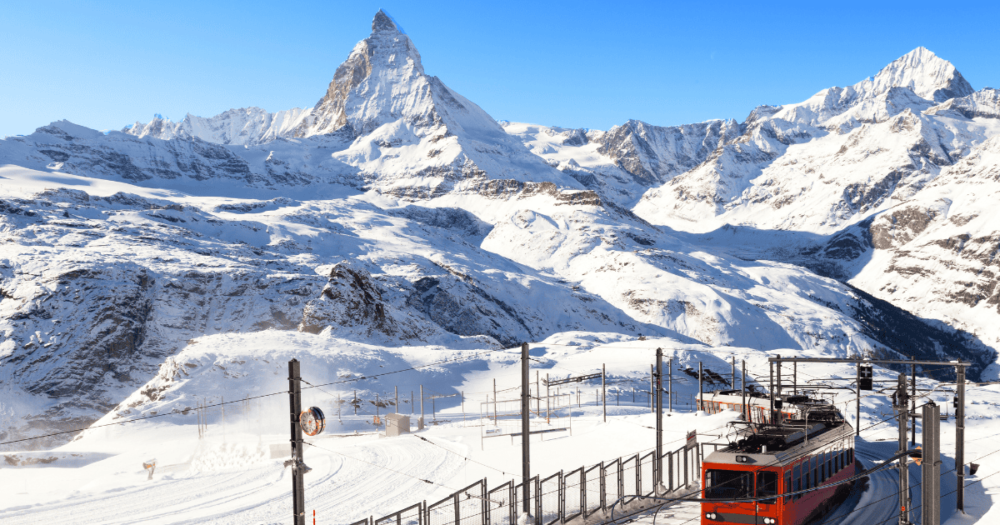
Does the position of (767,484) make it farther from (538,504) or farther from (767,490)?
(538,504)

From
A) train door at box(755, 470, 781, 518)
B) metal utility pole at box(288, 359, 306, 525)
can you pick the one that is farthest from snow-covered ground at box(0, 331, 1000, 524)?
metal utility pole at box(288, 359, 306, 525)

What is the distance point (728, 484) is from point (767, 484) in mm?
1221

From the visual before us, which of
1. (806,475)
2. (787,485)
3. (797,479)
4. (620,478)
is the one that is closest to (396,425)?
(620,478)

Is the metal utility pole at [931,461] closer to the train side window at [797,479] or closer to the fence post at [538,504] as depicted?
the train side window at [797,479]

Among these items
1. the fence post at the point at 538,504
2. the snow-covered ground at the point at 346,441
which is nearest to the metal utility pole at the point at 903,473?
the snow-covered ground at the point at 346,441

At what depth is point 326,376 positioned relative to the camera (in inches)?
3236

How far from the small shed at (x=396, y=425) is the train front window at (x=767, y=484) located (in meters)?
41.8

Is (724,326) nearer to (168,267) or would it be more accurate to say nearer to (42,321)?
(168,267)

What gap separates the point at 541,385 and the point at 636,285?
355 feet

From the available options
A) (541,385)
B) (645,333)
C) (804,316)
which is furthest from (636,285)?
(541,385)

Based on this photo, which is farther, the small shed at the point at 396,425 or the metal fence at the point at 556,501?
the small shed at the point at 396,425

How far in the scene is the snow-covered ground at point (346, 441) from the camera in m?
36.7

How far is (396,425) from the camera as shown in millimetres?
61344

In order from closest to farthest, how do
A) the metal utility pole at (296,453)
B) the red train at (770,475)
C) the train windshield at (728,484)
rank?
the metal utility pole at (296,453) → the red train at (770,475) → the train windshield at (728,484)
